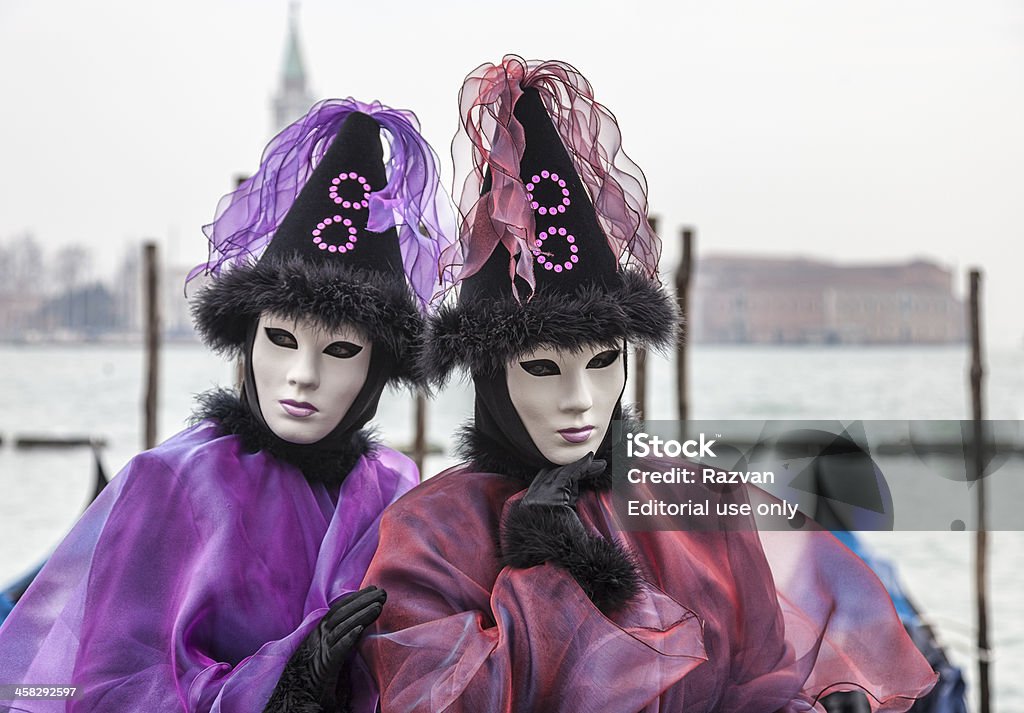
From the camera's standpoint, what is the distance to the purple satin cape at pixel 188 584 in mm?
2053

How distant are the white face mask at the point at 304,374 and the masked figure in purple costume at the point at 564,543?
23 centimetres

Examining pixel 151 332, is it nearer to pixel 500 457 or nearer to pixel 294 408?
pixel 294 408

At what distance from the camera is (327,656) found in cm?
197

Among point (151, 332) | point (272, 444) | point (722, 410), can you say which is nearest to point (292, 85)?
point (722, 410)

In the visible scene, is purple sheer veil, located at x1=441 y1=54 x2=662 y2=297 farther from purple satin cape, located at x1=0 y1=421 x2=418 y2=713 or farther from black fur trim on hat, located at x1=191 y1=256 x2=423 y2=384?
purple satin cape, located at x1=0 y1=421 x2=418 y2=713

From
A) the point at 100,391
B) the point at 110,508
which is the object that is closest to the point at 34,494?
the point at 110,508

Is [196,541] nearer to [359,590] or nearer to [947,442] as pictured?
[359,590]

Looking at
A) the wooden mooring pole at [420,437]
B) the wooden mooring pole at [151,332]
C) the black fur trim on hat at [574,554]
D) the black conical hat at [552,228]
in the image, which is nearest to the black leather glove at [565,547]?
the black fur trim on hat at [574,554]

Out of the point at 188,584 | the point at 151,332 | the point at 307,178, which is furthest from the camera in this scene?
the point at 151,332

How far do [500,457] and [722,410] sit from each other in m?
21.9

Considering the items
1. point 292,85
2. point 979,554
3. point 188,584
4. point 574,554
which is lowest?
point 979,554

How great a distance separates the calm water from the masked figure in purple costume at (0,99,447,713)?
225 millimetres

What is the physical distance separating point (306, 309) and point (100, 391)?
1008 inches

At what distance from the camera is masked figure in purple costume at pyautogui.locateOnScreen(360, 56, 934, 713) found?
1.88m
